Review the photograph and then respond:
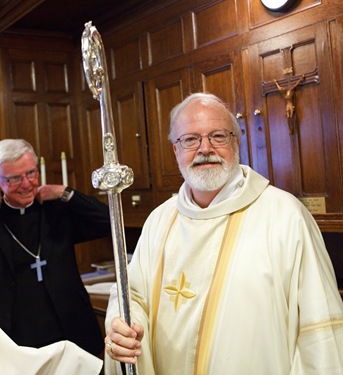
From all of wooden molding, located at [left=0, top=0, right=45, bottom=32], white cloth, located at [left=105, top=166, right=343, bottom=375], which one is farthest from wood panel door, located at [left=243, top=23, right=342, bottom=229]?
wooden molding, located at [left=0, top=0, right=45, bottom=32]

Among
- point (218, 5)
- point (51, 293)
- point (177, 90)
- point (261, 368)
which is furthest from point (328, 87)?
point (51, 293)

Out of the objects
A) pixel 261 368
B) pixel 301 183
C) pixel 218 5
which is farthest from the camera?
pixel 218 5

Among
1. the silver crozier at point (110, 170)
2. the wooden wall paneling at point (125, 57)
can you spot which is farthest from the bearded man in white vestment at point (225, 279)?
the wooden wall paneling at point (125, 57)

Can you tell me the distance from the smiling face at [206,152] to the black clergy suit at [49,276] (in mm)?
807

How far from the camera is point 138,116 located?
3570 mm

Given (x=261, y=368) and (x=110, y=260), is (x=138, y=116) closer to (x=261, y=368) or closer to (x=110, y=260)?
(x=110, y=260)

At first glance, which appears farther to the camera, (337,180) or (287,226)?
(337,180)

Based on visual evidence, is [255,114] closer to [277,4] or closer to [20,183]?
[277,4]

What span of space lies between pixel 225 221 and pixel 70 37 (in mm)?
2671

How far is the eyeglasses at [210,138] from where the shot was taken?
195cm

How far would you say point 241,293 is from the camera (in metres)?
1.76

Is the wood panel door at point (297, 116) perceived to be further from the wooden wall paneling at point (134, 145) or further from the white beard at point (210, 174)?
the wooden wall paneling at point (134, 145)

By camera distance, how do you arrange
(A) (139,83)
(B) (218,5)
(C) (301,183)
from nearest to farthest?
(C) (301,183), (B) (218,5), (A) (139,83)

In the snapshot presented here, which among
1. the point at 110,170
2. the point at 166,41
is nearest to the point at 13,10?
the point at 166,41
